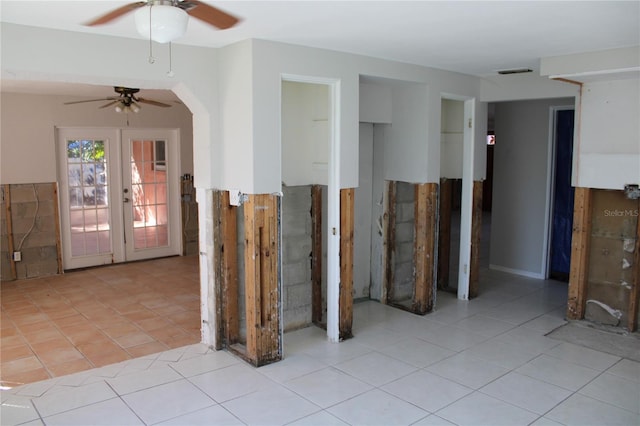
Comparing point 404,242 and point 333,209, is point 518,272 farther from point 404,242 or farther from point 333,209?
point 333,209

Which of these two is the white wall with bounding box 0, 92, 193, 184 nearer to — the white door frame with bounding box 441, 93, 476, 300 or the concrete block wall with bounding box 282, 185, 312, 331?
the concrete block wall with bounding box 282, 185, 312, 331

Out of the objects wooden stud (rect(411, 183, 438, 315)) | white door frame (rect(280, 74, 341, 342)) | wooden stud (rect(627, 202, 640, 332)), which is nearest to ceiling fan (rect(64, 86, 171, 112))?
white door frame (rect(280, 74, 341, 342))

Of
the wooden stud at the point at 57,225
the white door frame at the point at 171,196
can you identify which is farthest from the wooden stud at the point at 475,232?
the wooden stud at the point at 57,225

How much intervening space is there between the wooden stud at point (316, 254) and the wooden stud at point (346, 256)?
0.44 meters

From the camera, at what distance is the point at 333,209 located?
4285 mm

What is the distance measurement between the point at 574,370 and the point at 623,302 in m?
1.26

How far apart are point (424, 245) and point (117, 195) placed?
4.63 meters

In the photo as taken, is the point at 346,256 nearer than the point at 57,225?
Yes

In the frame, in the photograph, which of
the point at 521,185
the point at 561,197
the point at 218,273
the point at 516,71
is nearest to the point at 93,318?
the point at 218,273

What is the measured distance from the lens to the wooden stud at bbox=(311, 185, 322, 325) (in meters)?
4.72

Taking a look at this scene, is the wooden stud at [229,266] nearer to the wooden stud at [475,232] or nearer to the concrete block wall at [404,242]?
the concrete block wall at [404,242]

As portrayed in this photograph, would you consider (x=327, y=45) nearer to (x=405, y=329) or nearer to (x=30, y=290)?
(x=405, y=329)

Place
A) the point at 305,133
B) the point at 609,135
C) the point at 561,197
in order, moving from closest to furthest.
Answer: the point at 609,135
the point at 305,133
the point at 561,197

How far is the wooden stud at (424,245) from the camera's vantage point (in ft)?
16.5
